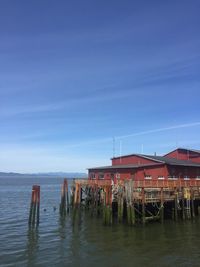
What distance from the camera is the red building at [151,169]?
48.7 meters

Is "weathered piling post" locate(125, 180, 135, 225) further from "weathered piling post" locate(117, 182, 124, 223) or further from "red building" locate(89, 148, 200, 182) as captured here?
"red building" locate(89, 148, 200, 182)

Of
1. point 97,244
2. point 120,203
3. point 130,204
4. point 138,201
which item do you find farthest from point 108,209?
point 97,244

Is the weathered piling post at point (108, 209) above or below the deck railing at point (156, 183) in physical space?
below

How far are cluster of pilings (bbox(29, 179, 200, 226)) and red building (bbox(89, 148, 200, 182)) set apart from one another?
6.60 metres

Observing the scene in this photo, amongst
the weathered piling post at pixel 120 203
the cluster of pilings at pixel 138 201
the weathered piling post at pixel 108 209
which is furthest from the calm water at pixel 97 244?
the weathered piling post at pixel 120 203

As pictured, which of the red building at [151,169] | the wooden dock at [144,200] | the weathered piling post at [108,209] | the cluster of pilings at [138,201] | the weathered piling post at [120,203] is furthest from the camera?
the red building at [151,169]

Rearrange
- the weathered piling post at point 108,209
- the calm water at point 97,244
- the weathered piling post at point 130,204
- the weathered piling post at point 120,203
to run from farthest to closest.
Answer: the weathered piling post at point 120,203 → the weathered piling post at point 108,209 → the weathered piling post at point 130,204 → the calm water at point 97,244

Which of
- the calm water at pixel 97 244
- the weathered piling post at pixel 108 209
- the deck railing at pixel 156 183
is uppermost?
the deck railing at pixel 156 183

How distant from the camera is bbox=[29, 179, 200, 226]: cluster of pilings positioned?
3369 centimetres

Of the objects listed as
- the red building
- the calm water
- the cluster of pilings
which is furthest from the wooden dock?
the red building

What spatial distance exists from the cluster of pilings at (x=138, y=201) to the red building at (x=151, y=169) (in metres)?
6.60

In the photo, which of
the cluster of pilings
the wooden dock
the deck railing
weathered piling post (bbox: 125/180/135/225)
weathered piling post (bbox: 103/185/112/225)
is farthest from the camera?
the deck railing

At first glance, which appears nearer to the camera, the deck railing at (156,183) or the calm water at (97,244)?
the calm water at (97,244)

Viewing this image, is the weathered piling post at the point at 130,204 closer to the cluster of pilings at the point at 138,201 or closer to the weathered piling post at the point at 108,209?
the cluster of pilings at the point at 138,201
